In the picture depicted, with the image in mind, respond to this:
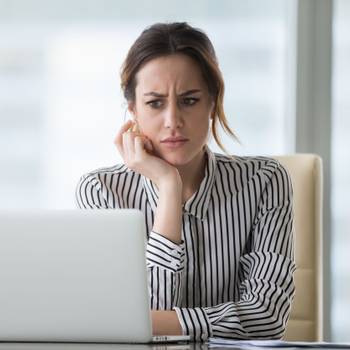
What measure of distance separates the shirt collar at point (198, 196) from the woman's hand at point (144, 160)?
3 centimetres

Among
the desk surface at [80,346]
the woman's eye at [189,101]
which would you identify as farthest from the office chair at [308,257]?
the desk surface at [80,346]

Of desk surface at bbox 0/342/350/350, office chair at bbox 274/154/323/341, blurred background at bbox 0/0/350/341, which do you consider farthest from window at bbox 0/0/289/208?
desk surface at bbox 0/342/350/350

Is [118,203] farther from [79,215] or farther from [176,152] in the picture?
[79,215]

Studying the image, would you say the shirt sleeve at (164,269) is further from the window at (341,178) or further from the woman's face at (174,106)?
the window at (341,178)

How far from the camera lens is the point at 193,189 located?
2.30 m

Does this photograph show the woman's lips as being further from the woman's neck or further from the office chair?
the office chair

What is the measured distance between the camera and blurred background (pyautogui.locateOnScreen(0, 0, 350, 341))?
3.56 m

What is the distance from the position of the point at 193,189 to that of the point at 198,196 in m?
0.06

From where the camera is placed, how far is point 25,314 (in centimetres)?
155

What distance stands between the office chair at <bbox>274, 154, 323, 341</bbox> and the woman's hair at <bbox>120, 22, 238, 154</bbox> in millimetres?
281

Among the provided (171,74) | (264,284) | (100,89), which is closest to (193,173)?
(171,74)

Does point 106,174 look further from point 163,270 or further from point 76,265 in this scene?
point 76,265

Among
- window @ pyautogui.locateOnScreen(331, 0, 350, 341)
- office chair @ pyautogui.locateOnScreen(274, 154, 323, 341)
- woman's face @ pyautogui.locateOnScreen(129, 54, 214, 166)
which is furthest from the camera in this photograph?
window @ pyautogui.locateOnScreen(331, 0, 350, 341)

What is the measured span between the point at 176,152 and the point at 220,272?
0.31 meters
